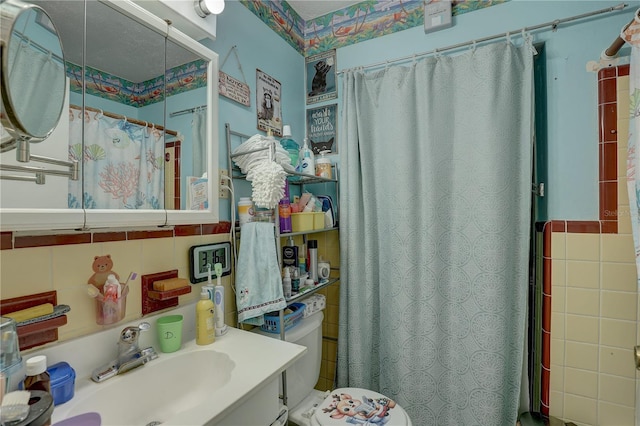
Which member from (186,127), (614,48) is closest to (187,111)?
(186,127)

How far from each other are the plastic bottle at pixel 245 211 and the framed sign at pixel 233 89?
1.61ft

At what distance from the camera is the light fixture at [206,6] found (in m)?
1.08

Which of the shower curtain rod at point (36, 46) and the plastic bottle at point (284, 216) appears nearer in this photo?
the shower curtain rod at point (36, 46)

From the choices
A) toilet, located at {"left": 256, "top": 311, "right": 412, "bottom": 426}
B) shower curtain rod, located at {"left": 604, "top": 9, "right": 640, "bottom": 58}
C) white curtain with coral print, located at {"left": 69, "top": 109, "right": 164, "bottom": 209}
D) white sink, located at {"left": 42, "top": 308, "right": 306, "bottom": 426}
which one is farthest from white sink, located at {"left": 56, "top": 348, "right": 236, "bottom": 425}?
shower curtain rod, located at {"left": 604, "top": 9, "right": 640, "bottom": 58}

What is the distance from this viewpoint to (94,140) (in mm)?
838

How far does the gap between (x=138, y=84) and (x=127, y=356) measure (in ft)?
2.80

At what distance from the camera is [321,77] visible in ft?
6.27

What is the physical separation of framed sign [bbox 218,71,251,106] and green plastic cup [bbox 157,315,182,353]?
954 mm

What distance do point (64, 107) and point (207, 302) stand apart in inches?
28.2

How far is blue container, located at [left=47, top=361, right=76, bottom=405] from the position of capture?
0.71 metres

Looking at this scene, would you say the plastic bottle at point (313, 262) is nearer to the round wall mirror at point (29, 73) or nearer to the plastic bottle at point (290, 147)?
the plastic bottle at point (290, 147)

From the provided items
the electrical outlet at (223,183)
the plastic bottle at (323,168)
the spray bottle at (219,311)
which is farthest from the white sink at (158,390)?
the plastic bottle at (323,168)

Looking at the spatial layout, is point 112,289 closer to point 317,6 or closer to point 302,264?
point 302,264

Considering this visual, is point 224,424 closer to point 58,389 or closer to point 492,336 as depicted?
point 58,389
